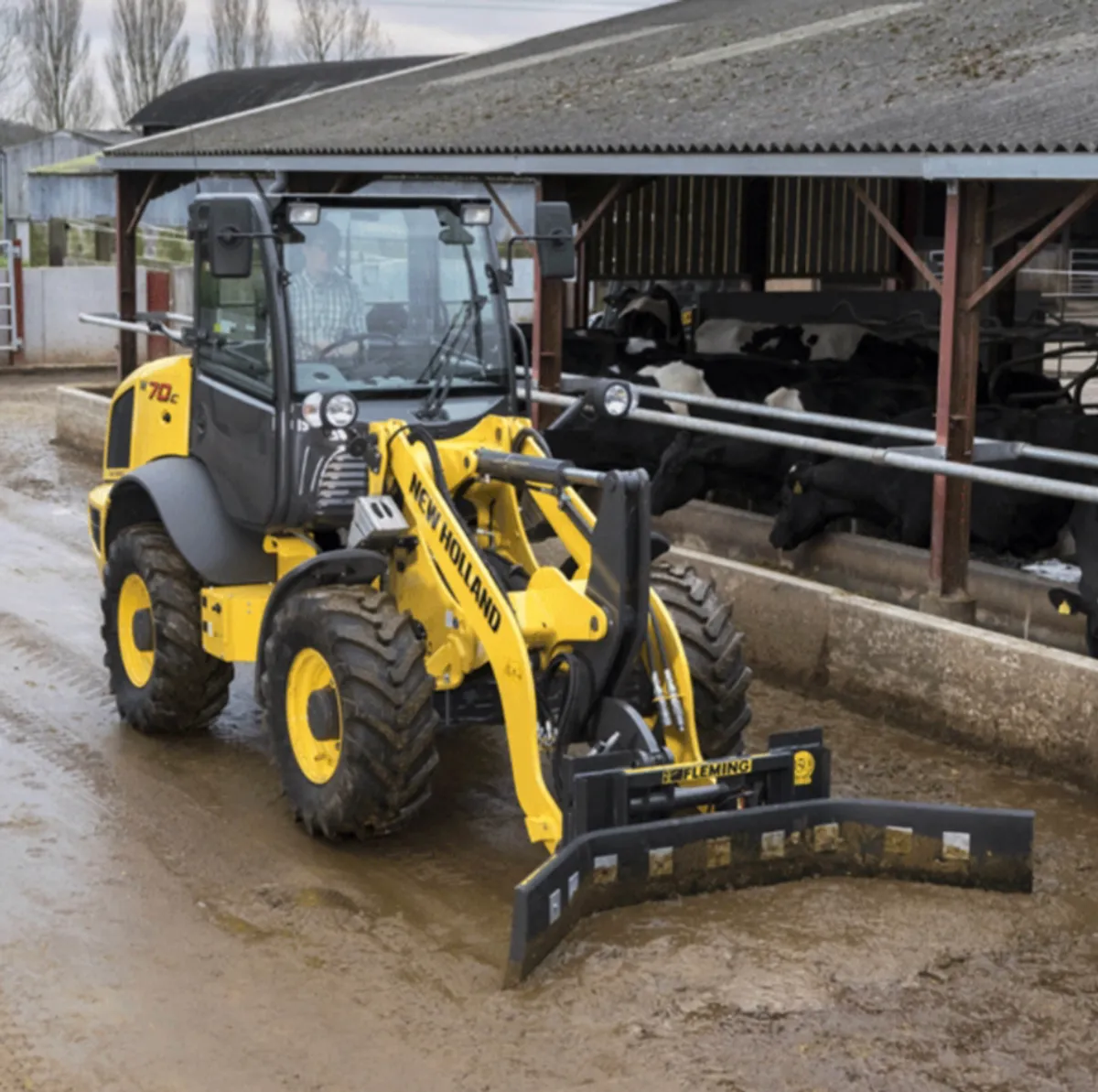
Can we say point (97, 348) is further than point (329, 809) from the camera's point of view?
Yes

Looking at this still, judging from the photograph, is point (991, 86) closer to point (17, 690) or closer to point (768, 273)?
point (17, 690)

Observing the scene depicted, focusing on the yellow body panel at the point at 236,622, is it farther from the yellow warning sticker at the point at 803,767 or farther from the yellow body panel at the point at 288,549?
the yellow warning sticker at the point at 803,767

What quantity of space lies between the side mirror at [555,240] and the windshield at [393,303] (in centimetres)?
27

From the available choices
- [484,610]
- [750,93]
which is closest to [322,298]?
[484,610]

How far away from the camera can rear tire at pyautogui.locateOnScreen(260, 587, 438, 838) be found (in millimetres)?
6348

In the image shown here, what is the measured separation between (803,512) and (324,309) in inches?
187

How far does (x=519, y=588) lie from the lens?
701 cm

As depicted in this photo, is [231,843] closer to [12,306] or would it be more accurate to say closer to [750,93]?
[750,93]

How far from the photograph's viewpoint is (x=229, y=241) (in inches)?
264

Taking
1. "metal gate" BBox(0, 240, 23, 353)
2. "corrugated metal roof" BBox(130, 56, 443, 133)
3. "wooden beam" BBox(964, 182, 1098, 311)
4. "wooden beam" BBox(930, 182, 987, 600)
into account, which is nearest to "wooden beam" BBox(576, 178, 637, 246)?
"wooden beam" BBox(930, 182, 987, 600)

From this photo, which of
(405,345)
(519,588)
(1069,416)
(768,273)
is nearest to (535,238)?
(405,345)

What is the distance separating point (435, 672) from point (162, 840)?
3.92 feet

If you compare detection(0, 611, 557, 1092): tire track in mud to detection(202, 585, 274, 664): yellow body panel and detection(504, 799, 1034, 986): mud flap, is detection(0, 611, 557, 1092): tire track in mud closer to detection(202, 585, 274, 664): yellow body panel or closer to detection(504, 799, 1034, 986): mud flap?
detection(504, 799, 1034, 986): mud flap

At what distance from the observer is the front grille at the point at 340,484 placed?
7.19 m
